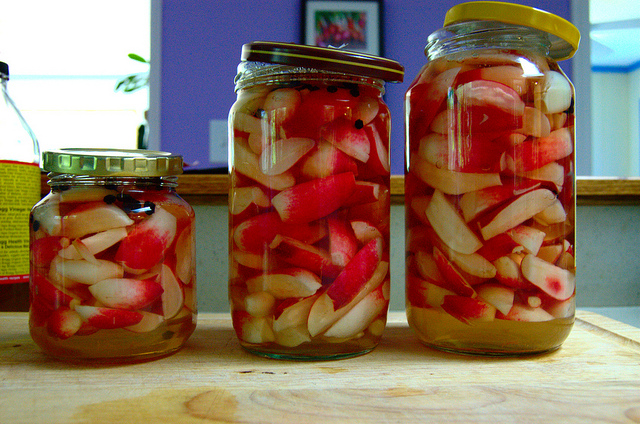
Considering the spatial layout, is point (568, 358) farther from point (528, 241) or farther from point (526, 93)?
point (526, 93)

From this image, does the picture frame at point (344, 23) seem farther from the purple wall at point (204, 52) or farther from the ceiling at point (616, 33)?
the ceiling at point (616, 33)

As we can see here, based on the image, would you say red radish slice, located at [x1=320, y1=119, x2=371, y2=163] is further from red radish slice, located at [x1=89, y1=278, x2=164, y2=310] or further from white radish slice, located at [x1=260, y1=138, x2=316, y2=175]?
red radish slice, located at [x1=89, y1=278, x2=164, y2=310]

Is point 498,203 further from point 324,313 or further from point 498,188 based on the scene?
point 324,313

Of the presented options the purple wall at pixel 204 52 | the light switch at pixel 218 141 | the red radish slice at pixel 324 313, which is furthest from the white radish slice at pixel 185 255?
the purple wall at pixel 204 52

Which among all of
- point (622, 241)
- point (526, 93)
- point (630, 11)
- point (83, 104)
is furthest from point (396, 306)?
point (630, 11)

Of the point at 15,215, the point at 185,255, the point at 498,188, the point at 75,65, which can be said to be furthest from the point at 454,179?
the point at 75,65

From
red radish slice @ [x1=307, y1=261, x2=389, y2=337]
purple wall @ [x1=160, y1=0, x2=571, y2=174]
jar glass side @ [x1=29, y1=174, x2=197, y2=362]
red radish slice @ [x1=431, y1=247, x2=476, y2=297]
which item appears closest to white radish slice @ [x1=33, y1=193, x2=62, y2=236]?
jar glass side @ [x1=29, y1=174, x2=197, y2=362]
